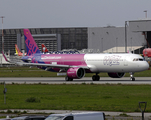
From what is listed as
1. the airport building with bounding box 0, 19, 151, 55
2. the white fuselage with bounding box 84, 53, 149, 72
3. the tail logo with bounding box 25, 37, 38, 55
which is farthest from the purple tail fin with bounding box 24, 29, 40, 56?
the airport building with bounding box 0, 19, 151, 55

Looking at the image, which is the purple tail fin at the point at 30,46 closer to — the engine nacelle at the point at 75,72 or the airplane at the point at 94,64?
the airplane at the point at 94,64

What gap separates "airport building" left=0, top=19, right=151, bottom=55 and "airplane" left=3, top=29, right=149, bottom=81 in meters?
61.5

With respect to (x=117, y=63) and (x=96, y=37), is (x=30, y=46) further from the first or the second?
(x=96, y=37)

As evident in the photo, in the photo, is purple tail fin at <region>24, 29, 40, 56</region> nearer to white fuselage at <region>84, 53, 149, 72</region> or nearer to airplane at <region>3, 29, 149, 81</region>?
airplane at <region>3, 29, 149, 81</region>

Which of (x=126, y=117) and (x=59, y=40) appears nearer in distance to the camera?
(x=126, y=117)

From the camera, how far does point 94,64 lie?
174 ft

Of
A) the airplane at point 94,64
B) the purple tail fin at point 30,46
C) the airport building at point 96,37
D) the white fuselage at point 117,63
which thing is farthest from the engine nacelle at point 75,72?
the airport building at point 96,37

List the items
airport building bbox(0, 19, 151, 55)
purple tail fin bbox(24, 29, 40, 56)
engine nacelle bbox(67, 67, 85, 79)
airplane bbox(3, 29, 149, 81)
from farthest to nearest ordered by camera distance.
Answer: airport building bbox(0, 19, 151, 55) < purple tail fin bbox(24, 29, 40, 56) < engine nacelle bbox(67, 67, 85, 79) < airplane bbox(3, 29, 149, 81)

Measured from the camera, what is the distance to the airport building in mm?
137500

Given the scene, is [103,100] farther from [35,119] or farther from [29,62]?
[29,62]

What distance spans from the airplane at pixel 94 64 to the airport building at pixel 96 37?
A: 61471 mm

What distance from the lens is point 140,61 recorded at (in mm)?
50156

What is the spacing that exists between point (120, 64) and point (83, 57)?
21.7ft

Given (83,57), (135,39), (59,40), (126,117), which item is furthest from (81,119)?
(59,40)
